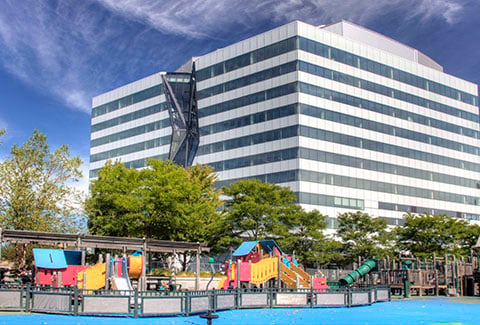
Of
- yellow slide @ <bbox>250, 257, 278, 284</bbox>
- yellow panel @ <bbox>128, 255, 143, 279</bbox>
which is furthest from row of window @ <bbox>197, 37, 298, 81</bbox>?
yellow panel @ <bbox>128, 255, 143, 279</bbox>

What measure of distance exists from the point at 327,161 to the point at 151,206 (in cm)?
3050

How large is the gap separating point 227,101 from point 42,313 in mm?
58056

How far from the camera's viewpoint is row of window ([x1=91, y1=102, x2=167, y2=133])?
3588 inches

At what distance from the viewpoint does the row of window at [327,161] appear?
7088 cm

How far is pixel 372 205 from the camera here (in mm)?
77375

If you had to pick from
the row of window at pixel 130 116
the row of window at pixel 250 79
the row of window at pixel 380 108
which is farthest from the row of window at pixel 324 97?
the row of window at pixel 130 116

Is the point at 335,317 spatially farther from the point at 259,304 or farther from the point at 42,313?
the point at 42,313

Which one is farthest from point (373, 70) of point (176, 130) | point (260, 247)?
point (260, 247)

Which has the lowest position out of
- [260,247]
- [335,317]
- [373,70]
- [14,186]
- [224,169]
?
[335,317]

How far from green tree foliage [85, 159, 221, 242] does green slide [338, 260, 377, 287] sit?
14.0 m

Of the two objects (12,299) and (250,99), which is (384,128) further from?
(12,299)

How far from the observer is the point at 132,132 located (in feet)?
314

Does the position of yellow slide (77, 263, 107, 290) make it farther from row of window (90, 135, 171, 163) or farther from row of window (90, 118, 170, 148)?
row of window (90, 118, 170, 148)

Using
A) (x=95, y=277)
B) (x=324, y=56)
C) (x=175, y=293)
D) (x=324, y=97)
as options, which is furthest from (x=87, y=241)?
(x=324, y=56)
